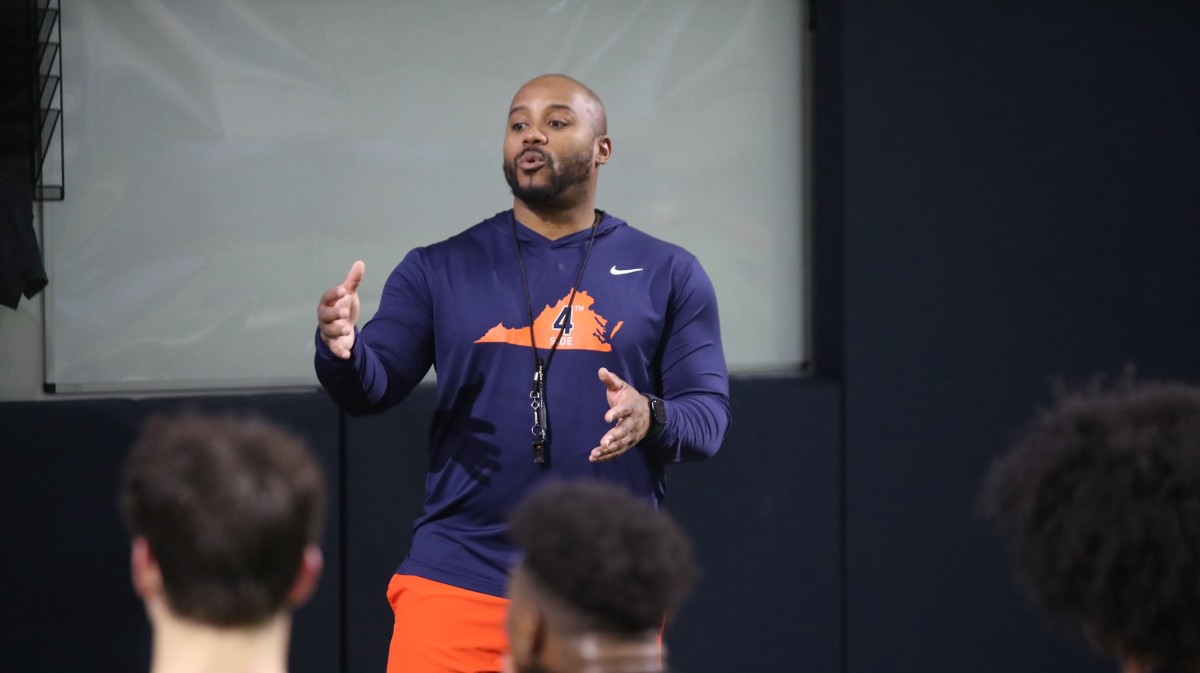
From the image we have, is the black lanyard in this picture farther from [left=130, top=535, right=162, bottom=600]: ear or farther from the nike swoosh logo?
[left=130, top=535, right=162, bottom=600]: ear

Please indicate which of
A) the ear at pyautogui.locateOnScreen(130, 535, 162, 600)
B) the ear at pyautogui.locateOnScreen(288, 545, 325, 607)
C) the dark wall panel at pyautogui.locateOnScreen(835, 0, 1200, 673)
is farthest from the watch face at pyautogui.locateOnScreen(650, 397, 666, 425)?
the dark wall panel at pyautogui.locateOnScreen(835, 0, 1200, 673)

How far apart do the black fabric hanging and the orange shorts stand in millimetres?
1361

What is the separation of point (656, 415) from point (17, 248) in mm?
1705

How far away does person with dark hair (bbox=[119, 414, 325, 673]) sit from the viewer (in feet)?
4.10

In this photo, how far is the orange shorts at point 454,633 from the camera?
97.3 inches

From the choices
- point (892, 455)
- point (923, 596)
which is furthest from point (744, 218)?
point (923, 596)

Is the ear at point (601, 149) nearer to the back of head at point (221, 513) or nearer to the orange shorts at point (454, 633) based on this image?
the orange shorts at point (454, 633)

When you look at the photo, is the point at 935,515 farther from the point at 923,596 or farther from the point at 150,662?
the point at 150,662

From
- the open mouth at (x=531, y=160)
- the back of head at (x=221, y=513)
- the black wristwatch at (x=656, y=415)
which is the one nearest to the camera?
the back of head at (x=221, y=513)

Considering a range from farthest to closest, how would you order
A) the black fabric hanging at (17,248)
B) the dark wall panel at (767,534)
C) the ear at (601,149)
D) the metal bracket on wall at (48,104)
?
the dark wall panel at (767,534), the metal bracket on wall at (48,104), the black fabric hanging at (17,248), the ear at (601,149)

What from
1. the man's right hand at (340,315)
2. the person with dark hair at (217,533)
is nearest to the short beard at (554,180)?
the man's right hand at (340,315)

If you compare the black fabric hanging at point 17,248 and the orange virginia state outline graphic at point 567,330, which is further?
the black fabric hanging at point 17,248

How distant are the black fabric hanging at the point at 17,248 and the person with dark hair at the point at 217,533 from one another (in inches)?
80.9

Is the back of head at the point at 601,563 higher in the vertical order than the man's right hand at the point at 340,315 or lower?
lower
